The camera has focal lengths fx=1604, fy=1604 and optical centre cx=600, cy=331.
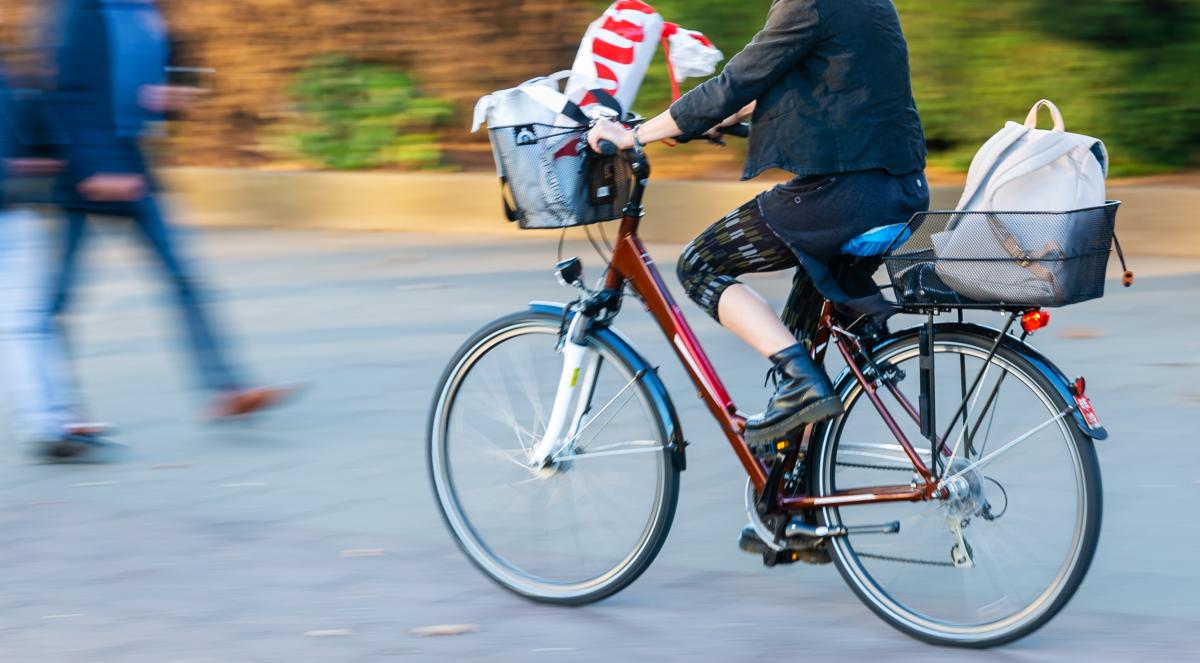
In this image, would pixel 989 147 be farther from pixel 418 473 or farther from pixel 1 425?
pixel 1 425

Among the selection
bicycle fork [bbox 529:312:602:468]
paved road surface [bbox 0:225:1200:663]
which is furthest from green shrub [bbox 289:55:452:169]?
bicycle fork [bbox 529:312:602:468]

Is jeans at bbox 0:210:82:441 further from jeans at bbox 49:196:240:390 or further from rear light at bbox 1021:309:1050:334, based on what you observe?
rear light at bbox 1021:309:1050:334

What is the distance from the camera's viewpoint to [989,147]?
3668 millimetres

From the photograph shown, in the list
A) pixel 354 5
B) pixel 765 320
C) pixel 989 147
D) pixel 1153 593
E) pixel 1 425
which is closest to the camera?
pixel 989 147

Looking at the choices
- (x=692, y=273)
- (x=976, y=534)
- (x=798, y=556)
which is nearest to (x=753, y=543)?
(x=798, y=556)

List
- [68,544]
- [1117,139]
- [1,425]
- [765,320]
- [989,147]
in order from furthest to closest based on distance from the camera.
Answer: [1117,139]
[1,425]
[68,544]
[765,320]
[989,147]

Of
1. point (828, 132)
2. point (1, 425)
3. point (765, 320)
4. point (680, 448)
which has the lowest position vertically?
point (1, 425)

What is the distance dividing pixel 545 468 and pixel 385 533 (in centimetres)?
89

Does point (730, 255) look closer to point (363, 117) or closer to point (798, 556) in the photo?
point (798, 556)

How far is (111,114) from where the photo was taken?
5.67 metres

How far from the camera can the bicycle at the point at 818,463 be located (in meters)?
3.78

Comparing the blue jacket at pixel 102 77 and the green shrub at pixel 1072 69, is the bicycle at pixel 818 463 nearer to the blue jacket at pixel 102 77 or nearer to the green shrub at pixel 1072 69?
the blue jacket at pixel 102 77

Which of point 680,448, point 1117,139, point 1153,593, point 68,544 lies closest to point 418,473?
point 68,544

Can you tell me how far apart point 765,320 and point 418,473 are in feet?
6.74
